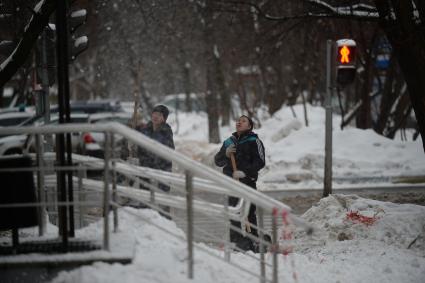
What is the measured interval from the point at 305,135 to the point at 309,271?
40.4 ft

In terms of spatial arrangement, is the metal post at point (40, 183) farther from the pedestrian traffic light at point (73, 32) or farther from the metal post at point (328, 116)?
the metal post at point (328, 116)

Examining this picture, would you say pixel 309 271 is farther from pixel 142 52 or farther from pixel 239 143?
pixel 142 52

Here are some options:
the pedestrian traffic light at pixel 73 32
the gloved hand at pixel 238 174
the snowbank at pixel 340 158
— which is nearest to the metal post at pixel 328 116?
the snowbank at pixel 340 158

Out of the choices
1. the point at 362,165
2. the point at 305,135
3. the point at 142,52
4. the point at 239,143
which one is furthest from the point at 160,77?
the point at 239,143

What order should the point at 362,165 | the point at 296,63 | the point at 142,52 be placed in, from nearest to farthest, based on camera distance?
the point at 362,165
the point at 296,63
the point at 142,52

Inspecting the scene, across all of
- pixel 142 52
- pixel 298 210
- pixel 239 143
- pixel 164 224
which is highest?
pixel 142 52

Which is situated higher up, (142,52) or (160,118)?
(142,52)

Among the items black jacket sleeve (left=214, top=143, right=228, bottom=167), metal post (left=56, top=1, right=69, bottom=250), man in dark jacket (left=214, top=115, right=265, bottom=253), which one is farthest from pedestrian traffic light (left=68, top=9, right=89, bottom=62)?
metal post (left=56, top=1, right=69, bottom=250)

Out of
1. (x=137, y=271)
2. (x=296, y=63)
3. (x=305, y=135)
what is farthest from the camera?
(x=296, y=63)

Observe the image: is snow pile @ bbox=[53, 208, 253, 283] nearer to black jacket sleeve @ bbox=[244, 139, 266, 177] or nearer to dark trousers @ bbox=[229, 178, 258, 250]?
dark trousers @ bbox=[229, 178, 258, 250]

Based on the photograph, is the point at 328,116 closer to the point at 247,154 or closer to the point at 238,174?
the point at 247,154

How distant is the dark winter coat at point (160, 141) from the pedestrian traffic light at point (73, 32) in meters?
1.59

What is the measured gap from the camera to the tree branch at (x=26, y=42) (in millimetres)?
8102

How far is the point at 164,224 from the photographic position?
5.97m
